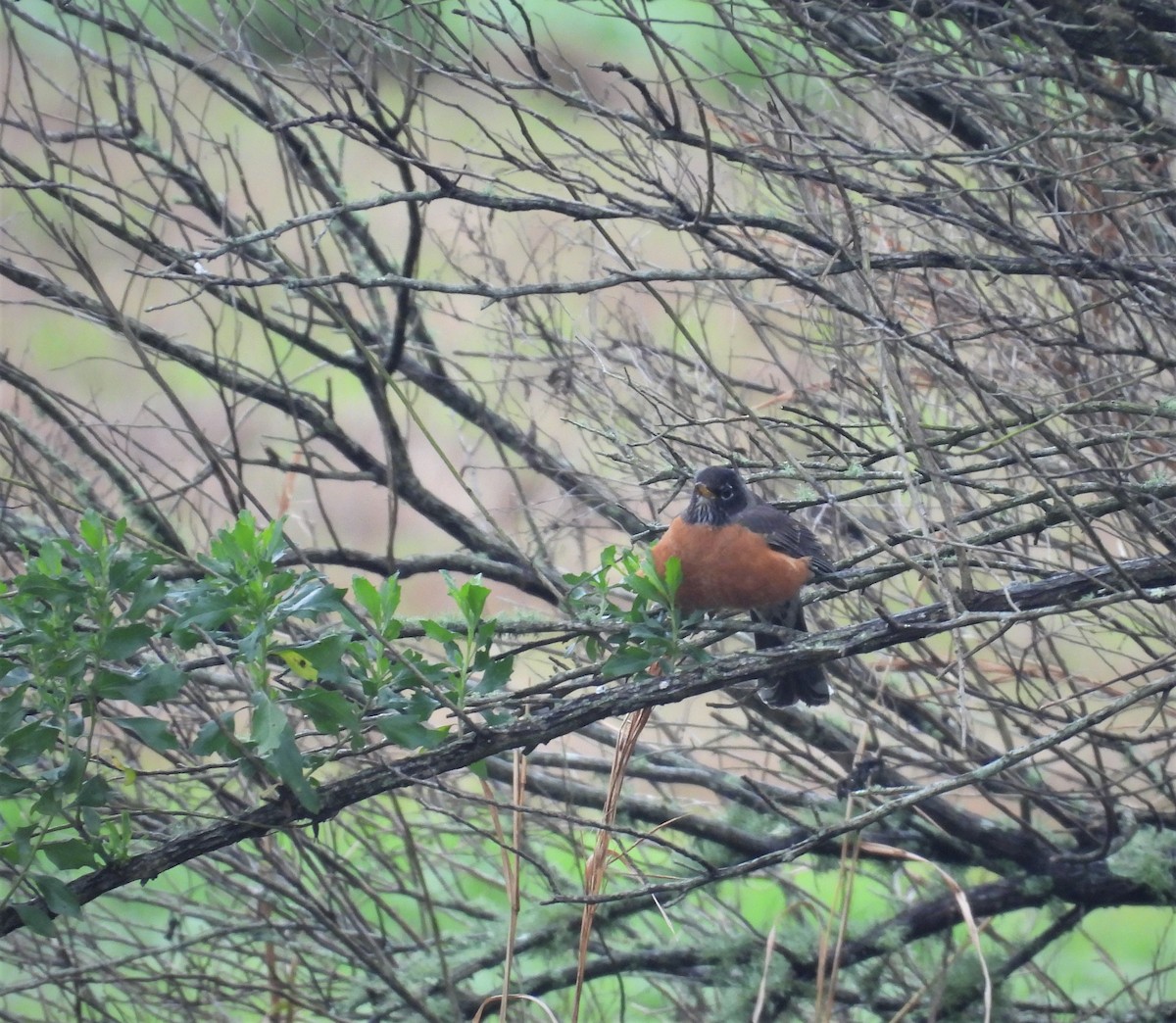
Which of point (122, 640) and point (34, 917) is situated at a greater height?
point (122, 640)

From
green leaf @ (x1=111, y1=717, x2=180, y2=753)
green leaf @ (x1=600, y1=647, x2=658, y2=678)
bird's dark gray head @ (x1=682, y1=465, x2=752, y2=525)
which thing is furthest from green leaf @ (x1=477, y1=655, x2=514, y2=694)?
bird's dark gray head @ (x1=682, y1=465, x2=752, y2=525)

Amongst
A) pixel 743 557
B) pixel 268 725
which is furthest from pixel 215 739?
pixel 743 557

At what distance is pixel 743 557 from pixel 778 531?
238mm

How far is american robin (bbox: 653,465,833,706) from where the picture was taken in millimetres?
3598

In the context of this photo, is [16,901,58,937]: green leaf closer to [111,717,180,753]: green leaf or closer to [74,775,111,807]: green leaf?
[74,775,111,807]: green leaf

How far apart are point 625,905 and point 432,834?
1.21 meters

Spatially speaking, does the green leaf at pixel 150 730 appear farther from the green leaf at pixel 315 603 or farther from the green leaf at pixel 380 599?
the green leaf at pixel 380 599

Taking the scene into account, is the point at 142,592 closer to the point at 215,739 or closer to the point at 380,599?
the point at 215,739

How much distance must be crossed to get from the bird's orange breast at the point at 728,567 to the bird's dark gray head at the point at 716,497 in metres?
0.06

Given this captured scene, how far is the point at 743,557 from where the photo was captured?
3758 millimetres

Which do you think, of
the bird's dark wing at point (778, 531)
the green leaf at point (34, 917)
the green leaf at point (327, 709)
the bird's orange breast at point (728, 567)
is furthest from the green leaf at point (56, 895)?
the bird's dark wing at point (778, 531)

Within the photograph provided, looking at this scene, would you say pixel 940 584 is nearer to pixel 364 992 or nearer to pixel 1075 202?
pixel 1075 202

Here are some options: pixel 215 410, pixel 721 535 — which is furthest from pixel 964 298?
pixel 215 410

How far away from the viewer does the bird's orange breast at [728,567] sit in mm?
3549
